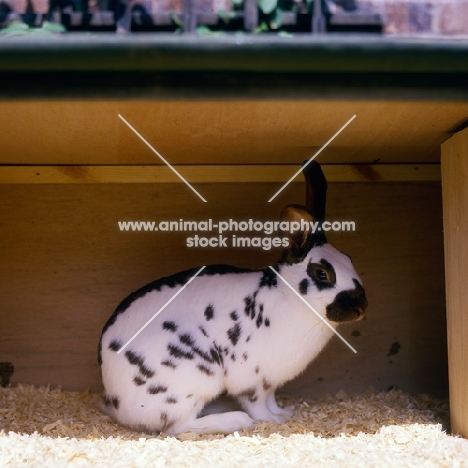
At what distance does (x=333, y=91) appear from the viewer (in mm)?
2145

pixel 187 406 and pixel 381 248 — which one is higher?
pixel 381 248

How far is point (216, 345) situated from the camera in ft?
9.73

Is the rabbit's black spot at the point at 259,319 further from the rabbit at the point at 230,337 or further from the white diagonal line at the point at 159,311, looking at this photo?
the white diagonal line at the point at 159,311

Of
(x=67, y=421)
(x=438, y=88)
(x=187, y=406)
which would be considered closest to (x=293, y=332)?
(x=187, y=406)

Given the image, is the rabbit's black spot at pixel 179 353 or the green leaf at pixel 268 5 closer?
the green leaf at pixel 268 5

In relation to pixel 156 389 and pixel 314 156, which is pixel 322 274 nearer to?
pixel 314 156

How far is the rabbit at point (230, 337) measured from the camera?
2859 millimetres

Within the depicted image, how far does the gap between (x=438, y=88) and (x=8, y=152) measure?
6.66 feet

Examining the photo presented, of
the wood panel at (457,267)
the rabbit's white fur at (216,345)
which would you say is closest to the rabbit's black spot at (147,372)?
the rabbit's white fur at (216,345)

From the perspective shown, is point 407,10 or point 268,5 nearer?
point 268,5

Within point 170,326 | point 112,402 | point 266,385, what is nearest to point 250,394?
point 266,385

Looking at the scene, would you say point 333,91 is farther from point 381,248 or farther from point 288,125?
point 381,248

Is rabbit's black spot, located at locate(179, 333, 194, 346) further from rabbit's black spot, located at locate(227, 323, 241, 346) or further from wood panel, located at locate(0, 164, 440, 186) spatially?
wood panel, located at locate(0, 164, 440, 186)

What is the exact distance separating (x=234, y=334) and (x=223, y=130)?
3.01ft
